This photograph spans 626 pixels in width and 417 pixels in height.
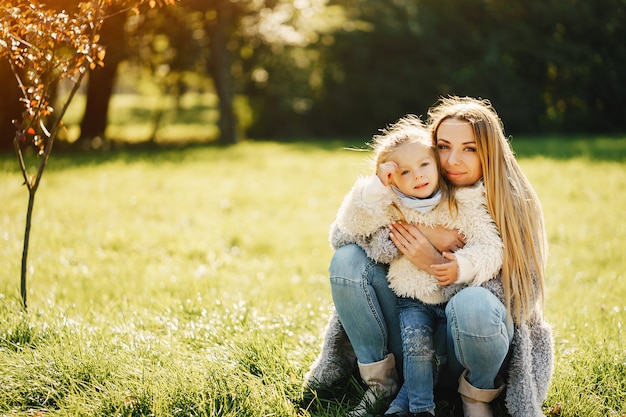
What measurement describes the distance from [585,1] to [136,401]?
1685 centimetres

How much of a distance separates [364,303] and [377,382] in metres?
0.39

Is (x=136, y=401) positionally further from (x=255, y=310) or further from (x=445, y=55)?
(x=445, y=55)

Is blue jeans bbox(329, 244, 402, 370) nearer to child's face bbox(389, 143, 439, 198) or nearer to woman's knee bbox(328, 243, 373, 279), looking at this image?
woman's knee bbox(328, 243, 373, 279)

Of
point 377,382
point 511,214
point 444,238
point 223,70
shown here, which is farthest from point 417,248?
point 223,70

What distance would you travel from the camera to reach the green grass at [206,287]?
2.84 meters

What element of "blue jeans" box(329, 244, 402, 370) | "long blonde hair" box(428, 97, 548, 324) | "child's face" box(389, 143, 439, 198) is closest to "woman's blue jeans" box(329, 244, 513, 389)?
"blue jeans" box(329, 244, 402, 370)

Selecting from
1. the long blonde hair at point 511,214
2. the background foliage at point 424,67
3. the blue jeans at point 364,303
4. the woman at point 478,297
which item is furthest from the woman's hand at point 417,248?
the background foliage at point 424,67

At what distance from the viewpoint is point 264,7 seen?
14.2 metres

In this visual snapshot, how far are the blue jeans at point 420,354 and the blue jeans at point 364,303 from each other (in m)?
0.09

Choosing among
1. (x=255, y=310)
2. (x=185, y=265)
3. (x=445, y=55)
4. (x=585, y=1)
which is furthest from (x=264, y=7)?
(x=255, y=310)

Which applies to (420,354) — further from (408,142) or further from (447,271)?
(408,142)

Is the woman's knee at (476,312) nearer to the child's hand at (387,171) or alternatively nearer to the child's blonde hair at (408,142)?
the child's blonde hair at (408,142)

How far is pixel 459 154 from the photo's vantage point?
2.75 metres

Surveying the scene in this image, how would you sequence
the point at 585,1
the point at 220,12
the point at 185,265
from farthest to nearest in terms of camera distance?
the point at 585,1
the point at 220,12
the point at 185,265
